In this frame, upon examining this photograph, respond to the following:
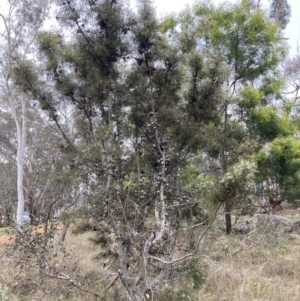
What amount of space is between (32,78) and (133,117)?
92cm

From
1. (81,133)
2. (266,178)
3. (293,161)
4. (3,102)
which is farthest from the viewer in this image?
(3,102)

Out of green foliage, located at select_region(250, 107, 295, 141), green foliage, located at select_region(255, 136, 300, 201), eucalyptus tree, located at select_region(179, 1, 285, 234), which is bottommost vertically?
green foliage, located at select_region(255, 136, 300, 201)

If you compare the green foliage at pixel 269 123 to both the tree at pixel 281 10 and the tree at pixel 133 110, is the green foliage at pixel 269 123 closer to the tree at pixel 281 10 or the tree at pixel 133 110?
the tree at pixel 133 110

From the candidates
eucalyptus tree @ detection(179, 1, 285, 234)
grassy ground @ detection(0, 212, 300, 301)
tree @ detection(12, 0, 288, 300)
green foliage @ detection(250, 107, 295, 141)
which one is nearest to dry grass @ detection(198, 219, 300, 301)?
grassy ground @ detection(0, 212, 300, 301)

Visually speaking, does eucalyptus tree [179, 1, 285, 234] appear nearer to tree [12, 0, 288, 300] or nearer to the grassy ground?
the grassy ground

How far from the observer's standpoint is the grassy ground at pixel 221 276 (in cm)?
316

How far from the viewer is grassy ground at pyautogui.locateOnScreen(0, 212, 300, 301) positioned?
3156 millimetres

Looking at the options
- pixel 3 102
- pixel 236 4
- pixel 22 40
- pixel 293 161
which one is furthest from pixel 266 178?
pixel 3 102

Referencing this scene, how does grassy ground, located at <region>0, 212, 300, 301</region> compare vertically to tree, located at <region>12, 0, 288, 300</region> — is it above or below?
below

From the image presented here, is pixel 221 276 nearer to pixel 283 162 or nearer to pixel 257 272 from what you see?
pixel 257 272

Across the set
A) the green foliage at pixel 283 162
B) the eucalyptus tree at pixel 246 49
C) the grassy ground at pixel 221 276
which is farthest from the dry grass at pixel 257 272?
the eucalyptus tree at pixel 246 49

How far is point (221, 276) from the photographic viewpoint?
149 inches

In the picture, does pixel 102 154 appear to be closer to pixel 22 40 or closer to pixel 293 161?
pixel 293 161

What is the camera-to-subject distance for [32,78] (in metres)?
2.93
